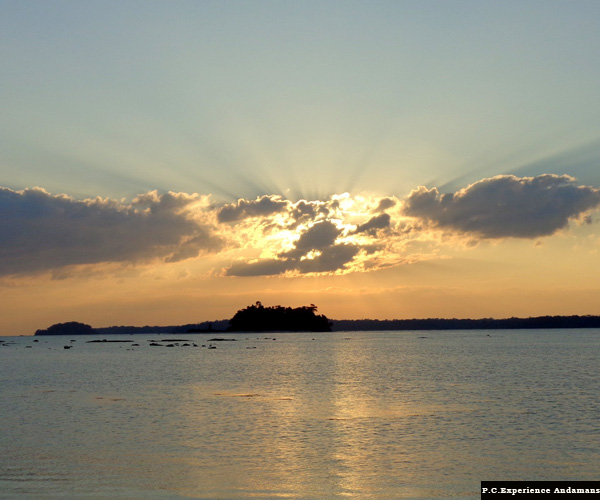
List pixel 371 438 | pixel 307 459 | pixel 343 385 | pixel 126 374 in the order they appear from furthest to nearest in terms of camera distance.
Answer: pixel 126 374 → pixel 343 385 → pixel 371 438 → pixel 307 459

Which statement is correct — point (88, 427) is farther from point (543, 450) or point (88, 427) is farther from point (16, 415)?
point (543, 450)

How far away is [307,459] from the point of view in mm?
35094

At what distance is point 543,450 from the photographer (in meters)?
37.1

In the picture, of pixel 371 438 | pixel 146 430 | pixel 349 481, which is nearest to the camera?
pixel 349 481

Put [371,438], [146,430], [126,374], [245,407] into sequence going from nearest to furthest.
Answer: [371,438]
[146,430]
[245,407]
[126,374]

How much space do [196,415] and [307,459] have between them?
20.1 m

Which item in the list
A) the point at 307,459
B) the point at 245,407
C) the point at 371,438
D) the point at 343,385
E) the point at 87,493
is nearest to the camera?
the point at 87,493

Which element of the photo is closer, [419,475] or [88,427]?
[419,475]

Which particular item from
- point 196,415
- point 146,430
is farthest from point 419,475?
point 196,415

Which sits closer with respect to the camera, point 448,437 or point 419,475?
point 419,475

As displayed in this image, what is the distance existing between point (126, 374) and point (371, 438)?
239ft

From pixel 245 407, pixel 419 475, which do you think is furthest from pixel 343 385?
pixel 419 475

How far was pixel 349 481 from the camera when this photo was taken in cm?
3033

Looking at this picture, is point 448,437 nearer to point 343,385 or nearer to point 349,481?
point 349,481
